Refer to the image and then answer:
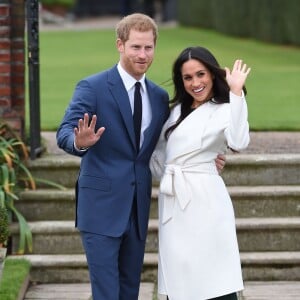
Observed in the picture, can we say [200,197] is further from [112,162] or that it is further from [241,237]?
[241,237]

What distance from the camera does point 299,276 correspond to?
668 cm

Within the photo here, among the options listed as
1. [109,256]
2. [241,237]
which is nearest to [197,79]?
[109,256]

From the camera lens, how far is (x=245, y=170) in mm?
7262

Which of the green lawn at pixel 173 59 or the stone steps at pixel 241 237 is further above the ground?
the green lawn at pixel 173 59

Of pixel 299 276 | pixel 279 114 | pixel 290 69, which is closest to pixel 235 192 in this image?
pixel 299 276

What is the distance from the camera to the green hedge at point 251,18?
1970 centimetres

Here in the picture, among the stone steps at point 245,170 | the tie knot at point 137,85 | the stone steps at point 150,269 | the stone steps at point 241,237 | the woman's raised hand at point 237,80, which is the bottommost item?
the stone steps at point 150,269

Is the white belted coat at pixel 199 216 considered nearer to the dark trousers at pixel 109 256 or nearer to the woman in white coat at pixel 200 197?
the woman in white coat at pixel 200 197

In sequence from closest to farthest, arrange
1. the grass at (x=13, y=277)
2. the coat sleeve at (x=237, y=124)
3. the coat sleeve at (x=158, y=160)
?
the coat sleeve at (x=237, y=124)
the coat sleeve at (x=158, y=160)
the grass at (x=13, y=277)

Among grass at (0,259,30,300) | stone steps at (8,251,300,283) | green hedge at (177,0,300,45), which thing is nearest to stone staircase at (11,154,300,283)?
stone steps at (8,251,300,283)

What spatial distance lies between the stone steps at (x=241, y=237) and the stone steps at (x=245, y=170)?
18.0 inches

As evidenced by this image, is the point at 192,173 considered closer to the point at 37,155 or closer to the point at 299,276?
the point at 299,276

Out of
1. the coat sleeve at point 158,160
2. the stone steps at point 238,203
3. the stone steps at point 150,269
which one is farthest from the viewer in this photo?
the stone steps at point 238,203

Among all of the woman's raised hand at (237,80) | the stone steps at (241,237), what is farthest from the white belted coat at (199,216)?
the stone steps at (241,237)
